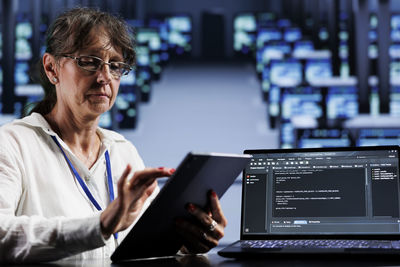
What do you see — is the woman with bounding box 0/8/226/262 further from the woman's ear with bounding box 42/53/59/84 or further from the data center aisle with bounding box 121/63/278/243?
the data center aisle with bounding box 121/63/278/243

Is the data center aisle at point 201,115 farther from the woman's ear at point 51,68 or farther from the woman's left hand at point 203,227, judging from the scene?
the woman's left hand at point 203,227

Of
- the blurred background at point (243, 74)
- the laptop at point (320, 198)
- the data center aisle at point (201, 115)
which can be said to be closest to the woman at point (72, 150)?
the laptop at point (320, 198)

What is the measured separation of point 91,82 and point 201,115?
3425 millimetres

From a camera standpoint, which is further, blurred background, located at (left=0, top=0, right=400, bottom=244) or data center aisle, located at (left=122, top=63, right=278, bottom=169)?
data center aisle, located at (left=122, top=63, right=278, bottom=169)

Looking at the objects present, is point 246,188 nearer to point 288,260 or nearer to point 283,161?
point 283,161

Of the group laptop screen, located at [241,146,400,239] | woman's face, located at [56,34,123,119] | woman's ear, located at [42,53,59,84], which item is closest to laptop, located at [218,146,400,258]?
laptop screen, located at [241,146,400,239]

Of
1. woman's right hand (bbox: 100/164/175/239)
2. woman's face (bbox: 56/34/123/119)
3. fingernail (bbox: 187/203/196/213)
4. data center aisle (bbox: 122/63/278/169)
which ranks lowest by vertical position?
data center aisle (bbox: 122/63/278/169)

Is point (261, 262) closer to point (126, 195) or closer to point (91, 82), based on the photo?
point (126, 195)

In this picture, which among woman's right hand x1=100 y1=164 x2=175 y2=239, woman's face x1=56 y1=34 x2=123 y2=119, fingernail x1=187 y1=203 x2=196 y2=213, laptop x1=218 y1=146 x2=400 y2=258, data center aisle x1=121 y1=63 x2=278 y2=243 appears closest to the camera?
woman's right hand x1=100 y1=164 x2=175 y2=239

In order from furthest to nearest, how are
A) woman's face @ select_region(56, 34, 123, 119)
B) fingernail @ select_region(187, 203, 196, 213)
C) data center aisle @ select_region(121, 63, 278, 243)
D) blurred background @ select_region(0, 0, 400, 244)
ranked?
data center aisle @ select_region(121, 63, 278, 243) < blurred background @ select_region(0, 0, 400, 244) < woman's face @ select_region(56, 34, 123, 119) < fingernail @ select_region(187, 203, 196, 213)

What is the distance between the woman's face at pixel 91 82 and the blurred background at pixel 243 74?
9.35ft

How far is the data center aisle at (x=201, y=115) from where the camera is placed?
4.58m

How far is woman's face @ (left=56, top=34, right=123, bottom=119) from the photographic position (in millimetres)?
1382

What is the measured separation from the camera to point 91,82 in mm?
1380
